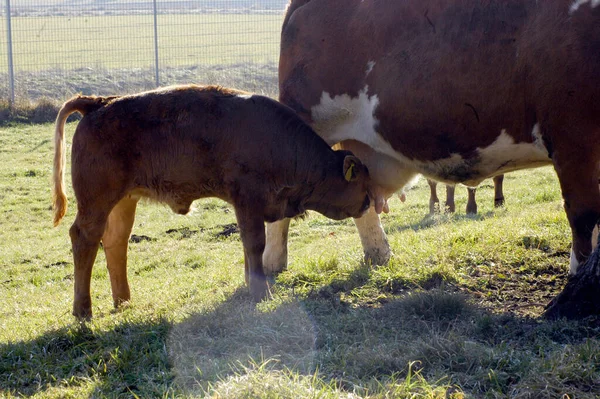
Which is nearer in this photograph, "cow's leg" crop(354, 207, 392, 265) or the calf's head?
the calf's head

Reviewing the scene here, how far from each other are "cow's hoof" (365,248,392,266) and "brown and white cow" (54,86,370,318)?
1102 millimetres

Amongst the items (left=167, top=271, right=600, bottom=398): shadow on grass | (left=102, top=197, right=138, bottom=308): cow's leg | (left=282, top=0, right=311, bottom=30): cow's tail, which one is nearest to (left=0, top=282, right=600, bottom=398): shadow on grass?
(left=167, top=271, right=600, bottom=398): shadow on grass

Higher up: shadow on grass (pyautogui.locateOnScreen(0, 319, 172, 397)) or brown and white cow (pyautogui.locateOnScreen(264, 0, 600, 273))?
brown and white cow (pyautogui.locateOnScreen(264, 0, 600, 273))

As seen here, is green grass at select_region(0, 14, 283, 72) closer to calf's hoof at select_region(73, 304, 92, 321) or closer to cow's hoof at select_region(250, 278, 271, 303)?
calf's hoof at select_region(73, 304, 92, 321)

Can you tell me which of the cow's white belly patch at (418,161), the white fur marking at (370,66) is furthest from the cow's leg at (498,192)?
the white fur marking at (370,66)

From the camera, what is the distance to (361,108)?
5836mm

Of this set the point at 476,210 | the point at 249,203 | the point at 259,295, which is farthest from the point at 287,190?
the point at 476,210

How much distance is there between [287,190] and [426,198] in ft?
20.5

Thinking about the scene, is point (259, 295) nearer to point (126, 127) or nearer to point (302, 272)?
point (302, 272)

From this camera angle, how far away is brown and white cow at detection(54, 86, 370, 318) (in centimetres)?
530

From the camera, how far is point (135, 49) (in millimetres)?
21438

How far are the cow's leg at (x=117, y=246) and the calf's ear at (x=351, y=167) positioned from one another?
1.66 m

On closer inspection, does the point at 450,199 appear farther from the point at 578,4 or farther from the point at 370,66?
the point at 578,4

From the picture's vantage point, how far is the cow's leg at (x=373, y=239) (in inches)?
252
